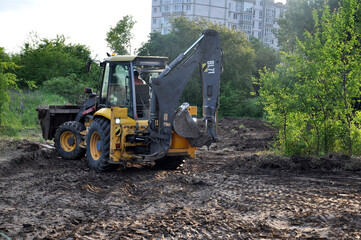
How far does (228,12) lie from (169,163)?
8161 cm

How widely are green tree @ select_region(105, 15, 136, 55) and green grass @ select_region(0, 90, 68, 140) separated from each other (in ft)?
56.6

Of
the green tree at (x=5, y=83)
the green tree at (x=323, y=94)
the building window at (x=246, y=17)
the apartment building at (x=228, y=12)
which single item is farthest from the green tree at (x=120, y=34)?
the building window at (x=246, y=17)

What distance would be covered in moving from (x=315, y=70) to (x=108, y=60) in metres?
4.94

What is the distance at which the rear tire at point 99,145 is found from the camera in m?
9.36

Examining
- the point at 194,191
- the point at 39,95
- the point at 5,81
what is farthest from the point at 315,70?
the point at 39,95

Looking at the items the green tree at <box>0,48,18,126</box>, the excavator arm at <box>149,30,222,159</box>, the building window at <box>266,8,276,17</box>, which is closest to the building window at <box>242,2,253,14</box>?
the building window at <box>266,8,276,17</box>

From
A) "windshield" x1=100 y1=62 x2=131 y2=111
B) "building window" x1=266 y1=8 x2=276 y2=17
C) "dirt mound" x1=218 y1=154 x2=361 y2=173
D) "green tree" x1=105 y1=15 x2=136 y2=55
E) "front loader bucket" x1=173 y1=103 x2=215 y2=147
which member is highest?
"building window" x1=266 y1=8 x2=276 y2=17

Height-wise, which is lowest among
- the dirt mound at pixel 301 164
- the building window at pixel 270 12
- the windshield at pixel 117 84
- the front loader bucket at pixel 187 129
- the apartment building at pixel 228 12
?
the dirt mound at pixel 301 164

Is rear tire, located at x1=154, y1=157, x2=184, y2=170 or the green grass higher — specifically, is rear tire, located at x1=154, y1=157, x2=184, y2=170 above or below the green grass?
below

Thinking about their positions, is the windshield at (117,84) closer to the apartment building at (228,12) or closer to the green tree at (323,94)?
the green tree at (323,94)

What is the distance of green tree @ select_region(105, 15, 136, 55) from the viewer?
4122cm

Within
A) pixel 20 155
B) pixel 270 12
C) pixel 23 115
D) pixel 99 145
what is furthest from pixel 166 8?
pixel 99 145

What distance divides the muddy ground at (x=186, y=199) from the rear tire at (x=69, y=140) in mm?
289

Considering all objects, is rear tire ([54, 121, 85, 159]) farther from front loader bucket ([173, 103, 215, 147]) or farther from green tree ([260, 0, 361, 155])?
green tree ([260, 0, 361, 155])
